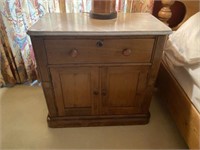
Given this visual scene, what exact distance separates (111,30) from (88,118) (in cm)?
72

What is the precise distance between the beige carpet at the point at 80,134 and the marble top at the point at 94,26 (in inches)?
31.0

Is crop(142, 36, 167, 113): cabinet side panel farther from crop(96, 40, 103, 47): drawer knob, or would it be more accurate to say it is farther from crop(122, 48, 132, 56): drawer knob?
crop(96, 40, 103, 47): drawer knob

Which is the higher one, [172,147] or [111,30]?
[111,30]

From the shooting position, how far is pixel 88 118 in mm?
1303

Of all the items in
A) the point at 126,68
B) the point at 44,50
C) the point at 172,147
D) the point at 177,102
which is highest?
the point at 44,50

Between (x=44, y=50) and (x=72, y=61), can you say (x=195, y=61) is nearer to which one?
(x=72, y=61)

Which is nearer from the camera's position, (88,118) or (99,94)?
(99,94)

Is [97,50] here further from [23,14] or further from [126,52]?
[23,14]

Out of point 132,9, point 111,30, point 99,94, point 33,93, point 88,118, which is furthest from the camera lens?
point 33,93

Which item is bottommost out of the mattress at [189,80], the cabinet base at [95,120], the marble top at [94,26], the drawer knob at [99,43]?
the cabinet base at [95,120]

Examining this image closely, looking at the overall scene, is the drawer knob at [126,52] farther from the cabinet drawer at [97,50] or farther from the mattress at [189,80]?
the mattress at [189,80]

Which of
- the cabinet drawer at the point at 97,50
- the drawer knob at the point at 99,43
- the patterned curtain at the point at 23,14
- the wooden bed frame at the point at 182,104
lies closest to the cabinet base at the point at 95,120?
the wooden bed frame at the point at 182,104

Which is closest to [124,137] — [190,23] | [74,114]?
[74,114]

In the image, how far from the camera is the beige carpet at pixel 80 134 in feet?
3.98
